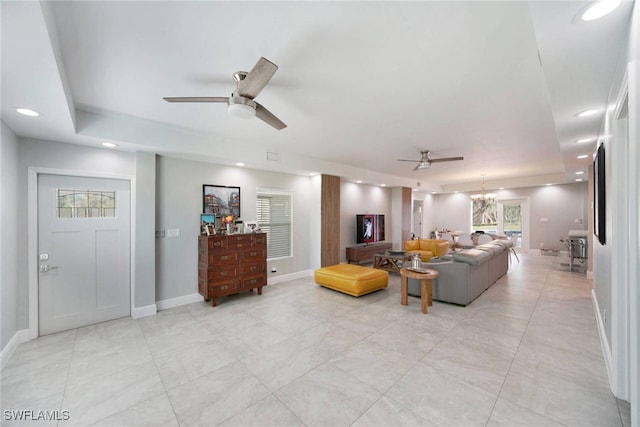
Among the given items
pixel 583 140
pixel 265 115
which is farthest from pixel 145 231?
pixel 583 140

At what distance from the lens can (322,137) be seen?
4234 mm

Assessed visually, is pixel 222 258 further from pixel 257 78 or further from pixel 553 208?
pixel 553 208

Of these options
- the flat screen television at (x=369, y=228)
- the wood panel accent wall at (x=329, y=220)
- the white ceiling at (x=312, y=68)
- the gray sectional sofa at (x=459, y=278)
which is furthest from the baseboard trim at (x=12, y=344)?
the flat screen television at (x=369, y=228)

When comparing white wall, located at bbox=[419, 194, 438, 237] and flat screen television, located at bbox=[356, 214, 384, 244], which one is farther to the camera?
white wall, located at bbox=[419, 194, 438, 237]

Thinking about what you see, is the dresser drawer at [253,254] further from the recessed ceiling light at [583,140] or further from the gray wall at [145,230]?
the recessed ceiling light at [583,140]

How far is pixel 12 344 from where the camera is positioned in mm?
2875

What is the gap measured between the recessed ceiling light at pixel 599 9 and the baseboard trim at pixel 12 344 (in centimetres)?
549

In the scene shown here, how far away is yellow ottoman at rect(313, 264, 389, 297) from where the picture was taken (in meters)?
4.48

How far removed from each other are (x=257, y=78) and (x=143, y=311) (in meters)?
3.85

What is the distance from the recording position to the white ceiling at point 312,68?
62.5 inches

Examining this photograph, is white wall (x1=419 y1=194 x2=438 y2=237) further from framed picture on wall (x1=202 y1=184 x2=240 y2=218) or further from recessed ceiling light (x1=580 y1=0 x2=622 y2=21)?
recessed ceiling light (x1=580 y1=0 x2=622 y2=21)

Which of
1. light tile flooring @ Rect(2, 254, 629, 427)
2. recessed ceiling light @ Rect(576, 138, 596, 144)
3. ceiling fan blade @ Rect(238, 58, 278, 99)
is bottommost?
light tile flooring @ Rect(2, 254, 629, 427)

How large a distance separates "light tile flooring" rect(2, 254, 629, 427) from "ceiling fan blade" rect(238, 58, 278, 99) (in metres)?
2.56

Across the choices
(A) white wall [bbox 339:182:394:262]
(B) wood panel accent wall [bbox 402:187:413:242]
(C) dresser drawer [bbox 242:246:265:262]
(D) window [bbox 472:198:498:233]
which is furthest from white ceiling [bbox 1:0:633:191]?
(D) window [bbox 472:198:498:233]
